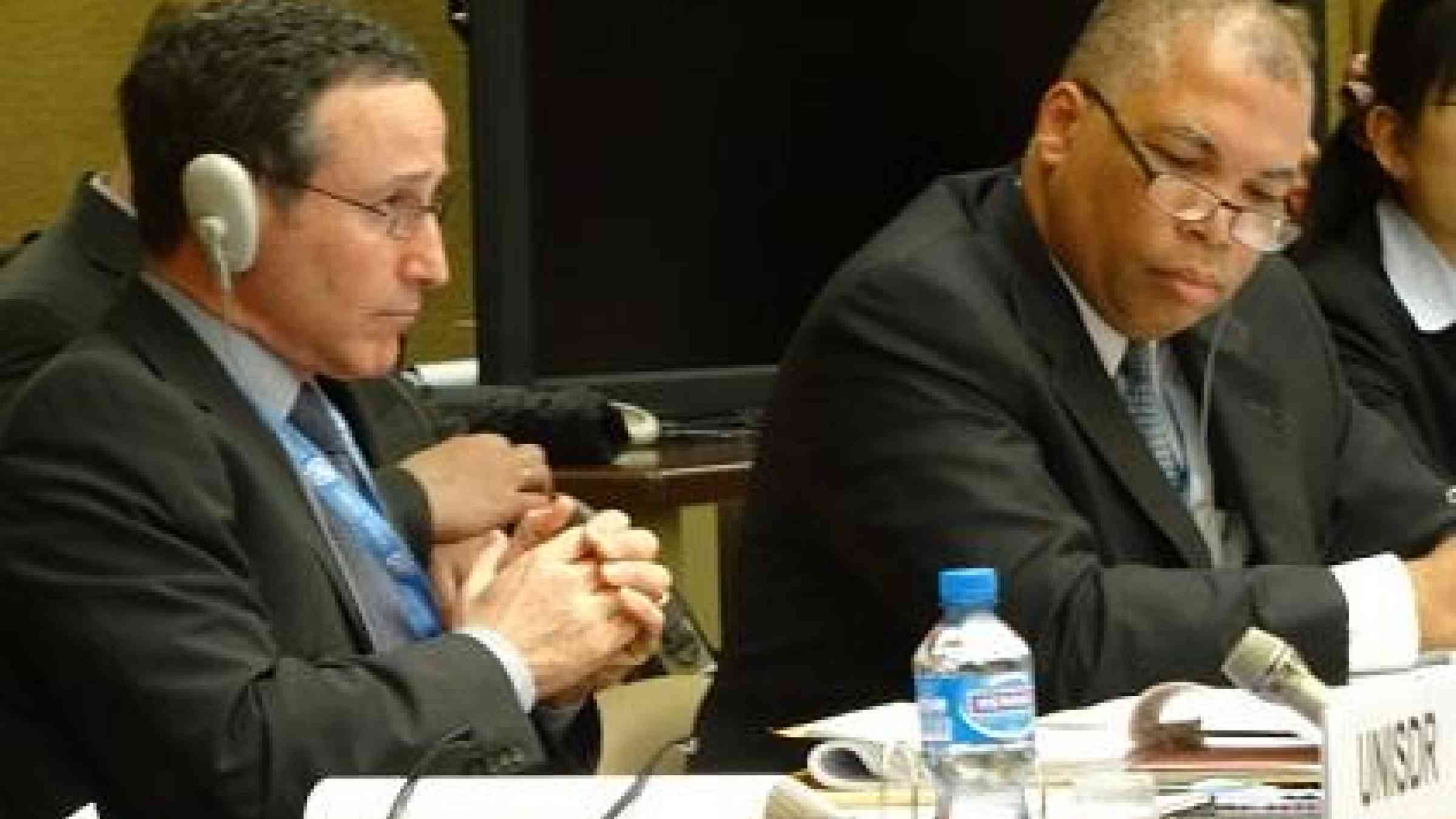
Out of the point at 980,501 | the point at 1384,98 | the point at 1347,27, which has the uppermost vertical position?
the point at 1384,98

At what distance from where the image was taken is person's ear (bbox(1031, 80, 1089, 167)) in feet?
8.74

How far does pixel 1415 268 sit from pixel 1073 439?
1.01 meters

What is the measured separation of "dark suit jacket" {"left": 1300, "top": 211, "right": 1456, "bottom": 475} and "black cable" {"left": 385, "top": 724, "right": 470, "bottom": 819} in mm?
1517

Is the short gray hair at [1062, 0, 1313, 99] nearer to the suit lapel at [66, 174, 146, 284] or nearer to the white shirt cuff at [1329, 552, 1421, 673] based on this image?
the white shirt cuff at [1329, 552, 1421, 673]

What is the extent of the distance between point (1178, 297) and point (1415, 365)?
2.78ft

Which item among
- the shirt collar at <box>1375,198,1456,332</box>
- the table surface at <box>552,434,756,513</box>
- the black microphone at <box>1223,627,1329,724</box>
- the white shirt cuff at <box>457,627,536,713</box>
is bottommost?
the table surface at <box>552,434,756,513</box>

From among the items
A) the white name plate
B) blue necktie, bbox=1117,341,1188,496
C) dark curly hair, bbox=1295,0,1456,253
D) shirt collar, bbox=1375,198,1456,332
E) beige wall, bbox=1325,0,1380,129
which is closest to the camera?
the white name plate

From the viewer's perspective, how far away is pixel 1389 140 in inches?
134

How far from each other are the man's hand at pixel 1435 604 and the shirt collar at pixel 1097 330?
1.10 ft

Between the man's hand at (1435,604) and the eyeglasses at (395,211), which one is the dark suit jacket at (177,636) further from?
the man's hand at (1435,604)

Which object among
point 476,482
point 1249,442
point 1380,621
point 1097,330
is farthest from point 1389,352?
point 476,482

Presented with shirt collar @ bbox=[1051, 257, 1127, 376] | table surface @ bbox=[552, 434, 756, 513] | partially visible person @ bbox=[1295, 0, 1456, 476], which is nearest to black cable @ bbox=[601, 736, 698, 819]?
shirt collar @ bbox=[1051, 257, 1127, 376]

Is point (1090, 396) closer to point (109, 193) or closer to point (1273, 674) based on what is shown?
point (1273, 674)

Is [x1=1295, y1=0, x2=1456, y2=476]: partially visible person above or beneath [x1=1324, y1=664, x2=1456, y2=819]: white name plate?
beneath
